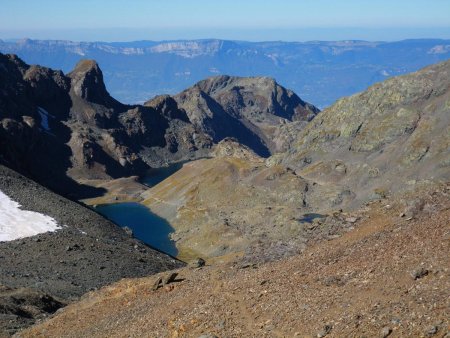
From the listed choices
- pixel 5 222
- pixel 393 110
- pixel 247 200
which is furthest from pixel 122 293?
pixel 393 110

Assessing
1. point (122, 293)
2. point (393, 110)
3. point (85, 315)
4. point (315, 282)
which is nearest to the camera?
point (315, 282)

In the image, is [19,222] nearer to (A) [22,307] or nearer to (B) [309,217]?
(A) [22,307]

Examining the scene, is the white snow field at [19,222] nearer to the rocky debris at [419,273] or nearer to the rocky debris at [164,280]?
the rocky debris at [164,280]

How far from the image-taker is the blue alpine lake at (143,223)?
12350cm

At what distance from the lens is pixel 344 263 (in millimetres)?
29734

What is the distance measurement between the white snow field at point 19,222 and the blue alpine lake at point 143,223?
39.6m

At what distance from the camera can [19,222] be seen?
76688 millimetres

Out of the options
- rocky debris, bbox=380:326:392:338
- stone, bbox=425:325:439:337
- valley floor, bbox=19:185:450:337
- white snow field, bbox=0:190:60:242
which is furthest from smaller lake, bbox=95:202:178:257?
stone, bbox=425:325:439:337

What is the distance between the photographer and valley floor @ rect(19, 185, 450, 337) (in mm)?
22859

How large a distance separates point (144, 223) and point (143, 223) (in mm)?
303

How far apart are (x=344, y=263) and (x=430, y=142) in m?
115

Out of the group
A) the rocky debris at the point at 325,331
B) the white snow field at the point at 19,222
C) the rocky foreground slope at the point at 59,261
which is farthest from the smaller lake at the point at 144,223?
the rocky debris at the point at 325,331

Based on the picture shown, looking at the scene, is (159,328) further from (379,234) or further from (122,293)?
(379,234)

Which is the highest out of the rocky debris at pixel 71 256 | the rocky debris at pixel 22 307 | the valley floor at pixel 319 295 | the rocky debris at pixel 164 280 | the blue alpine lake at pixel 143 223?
the valley floor at pixel 319 295
